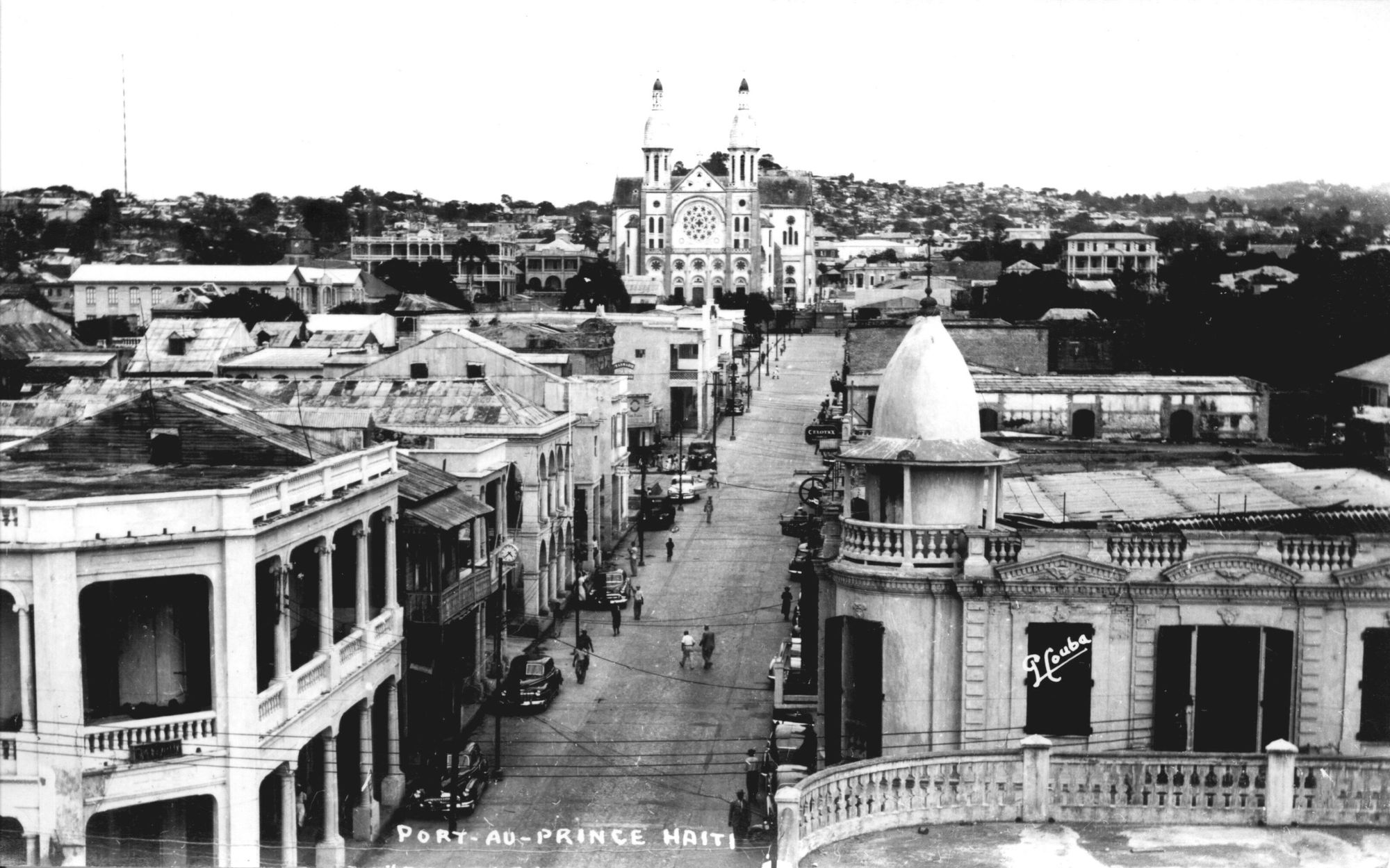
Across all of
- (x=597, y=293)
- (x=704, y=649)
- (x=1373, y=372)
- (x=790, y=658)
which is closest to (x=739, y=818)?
(x=790, y=658)

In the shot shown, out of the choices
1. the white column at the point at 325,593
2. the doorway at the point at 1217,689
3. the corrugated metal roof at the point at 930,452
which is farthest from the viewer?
the white column at the point at 325,593

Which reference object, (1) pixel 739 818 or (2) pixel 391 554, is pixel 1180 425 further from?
(2) pixel 391 554

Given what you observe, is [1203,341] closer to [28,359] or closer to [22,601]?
[28,359]

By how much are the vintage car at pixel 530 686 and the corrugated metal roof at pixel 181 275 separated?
3362 inches

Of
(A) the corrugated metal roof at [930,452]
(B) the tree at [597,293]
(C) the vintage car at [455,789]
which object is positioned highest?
(B) the tree at [597,293]

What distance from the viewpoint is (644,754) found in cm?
3341

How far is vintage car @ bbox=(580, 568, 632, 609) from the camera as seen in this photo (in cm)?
4872

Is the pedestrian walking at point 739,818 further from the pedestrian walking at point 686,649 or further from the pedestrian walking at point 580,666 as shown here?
the pedestrian walking at point 686,649

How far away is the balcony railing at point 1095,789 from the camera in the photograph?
580 inches

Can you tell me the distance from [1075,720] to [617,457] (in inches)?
1624

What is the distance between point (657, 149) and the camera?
187 m

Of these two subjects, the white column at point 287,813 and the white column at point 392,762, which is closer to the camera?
the white column at point 287,813

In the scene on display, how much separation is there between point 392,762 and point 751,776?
22.0 feet

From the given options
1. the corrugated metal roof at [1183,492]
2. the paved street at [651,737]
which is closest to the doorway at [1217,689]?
the corrugated metal roof at [1183,492]
